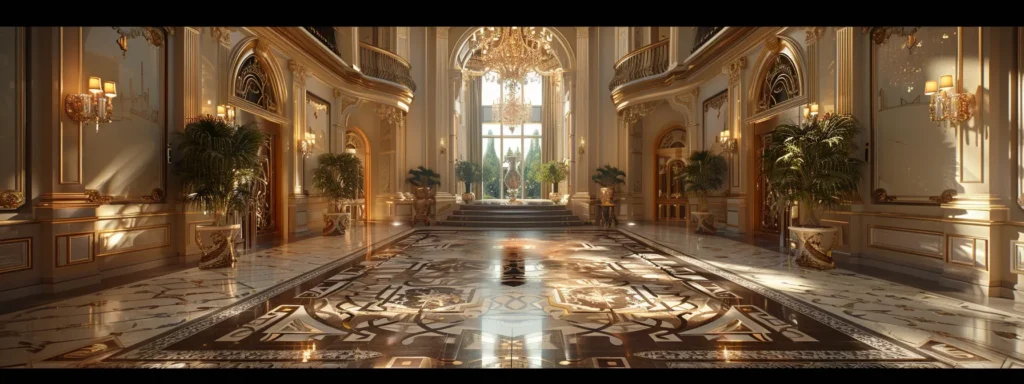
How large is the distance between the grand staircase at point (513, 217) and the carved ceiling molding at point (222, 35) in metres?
7.26

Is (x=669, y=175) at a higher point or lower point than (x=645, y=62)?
lower

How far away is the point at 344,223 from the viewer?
10.2 m

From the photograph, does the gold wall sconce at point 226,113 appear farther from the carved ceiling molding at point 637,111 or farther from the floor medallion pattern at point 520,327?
the carved ceiling molding at point 637,111

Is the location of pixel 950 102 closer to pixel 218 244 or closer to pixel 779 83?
pixel 779 83

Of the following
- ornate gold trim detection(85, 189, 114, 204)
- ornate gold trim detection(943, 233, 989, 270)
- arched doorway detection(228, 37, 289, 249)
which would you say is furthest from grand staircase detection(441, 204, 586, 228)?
ornate gold trim detection(943, 233, 989, 270)

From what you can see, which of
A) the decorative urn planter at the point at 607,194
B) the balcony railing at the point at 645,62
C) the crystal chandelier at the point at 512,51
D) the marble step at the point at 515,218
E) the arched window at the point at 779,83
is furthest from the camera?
the marble step at the point at 515,218

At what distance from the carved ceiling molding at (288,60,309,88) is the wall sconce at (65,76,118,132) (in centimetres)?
476

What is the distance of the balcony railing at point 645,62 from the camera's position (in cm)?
1214

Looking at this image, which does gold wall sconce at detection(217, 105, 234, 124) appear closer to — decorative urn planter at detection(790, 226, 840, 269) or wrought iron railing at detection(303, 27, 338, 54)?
wrought iron railing at detection(303, 27, 338, 54)

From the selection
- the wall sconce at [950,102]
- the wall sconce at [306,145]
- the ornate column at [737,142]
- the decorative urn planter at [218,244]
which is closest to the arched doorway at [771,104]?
the ornate column at [737,142]

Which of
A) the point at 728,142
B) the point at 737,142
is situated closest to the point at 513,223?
the point at 728,142

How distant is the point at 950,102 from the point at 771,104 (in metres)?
3.95

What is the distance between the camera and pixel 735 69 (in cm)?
930

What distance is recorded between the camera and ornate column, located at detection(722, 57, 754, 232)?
919 cm
